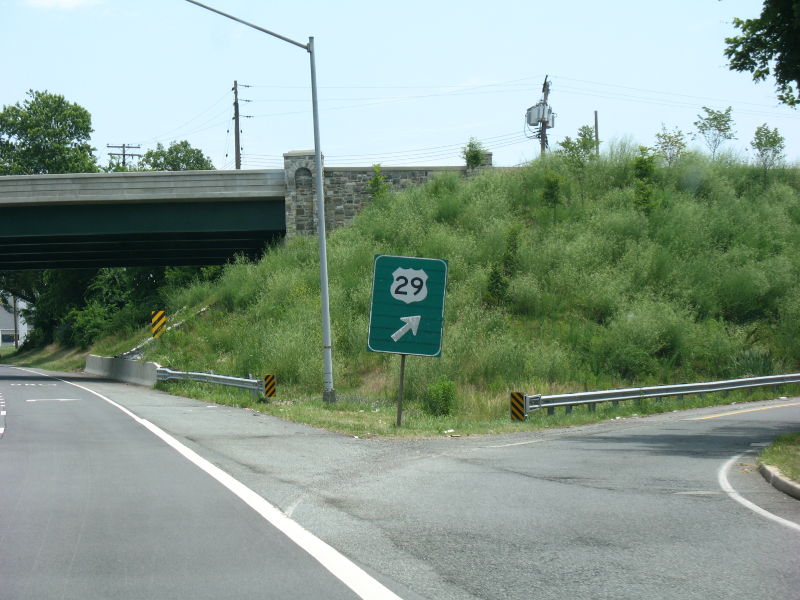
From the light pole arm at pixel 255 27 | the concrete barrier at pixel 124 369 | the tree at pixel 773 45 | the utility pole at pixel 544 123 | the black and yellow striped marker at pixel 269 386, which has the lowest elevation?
the concrete barrier at pixel 124 369

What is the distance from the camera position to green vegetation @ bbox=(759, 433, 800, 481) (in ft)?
36.0

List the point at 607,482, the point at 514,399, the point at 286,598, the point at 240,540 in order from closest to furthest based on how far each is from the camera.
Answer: the point at 286,598
the point at 240,540
the point at 607,482
the point at 514,399

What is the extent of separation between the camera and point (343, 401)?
24703mm

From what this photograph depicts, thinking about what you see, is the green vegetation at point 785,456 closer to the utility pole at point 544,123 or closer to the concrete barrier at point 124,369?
the concrete barrier at point 124,369

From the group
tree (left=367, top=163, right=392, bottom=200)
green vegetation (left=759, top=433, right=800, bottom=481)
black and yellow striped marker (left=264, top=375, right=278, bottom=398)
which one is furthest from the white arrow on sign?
tree (left=367, top=163, right=392, bottom=200)

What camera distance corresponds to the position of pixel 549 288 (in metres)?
37.0

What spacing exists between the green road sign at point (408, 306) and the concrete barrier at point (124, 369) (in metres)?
21.7

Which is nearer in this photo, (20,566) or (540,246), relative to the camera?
(20,566)

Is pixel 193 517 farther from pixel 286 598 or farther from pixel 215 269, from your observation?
pixel 215 269

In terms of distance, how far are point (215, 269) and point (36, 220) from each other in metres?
16.3

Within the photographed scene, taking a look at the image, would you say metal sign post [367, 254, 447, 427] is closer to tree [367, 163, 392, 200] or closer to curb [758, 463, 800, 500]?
curb [758, 463, 800, 500]

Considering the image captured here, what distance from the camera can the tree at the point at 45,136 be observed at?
90312 mm

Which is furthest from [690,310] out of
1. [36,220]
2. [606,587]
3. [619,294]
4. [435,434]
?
[606,587]

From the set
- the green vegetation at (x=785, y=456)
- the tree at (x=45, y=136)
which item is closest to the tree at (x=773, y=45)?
the green vegetation at (x=785, y=456)
